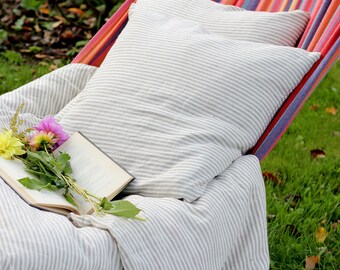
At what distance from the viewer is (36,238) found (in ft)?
5.09

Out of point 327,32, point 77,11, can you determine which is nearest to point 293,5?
point 327,32

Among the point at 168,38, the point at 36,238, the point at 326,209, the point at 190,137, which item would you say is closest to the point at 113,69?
the point at 168,38

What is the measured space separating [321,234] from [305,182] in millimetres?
381

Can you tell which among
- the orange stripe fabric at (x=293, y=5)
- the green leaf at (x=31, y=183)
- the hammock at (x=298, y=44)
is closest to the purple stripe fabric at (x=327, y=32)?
the hammock at (x=298, y=44)

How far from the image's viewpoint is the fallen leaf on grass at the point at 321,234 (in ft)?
8.39

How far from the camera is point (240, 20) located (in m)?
2.32

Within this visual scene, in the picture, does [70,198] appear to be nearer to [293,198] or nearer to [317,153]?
[293,198]

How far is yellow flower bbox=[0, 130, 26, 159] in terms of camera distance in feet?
6.36

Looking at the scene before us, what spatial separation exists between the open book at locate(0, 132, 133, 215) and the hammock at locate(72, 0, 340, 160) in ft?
1.44

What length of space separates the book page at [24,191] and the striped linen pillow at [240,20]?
77 centimetres

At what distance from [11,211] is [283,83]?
0.89 meters

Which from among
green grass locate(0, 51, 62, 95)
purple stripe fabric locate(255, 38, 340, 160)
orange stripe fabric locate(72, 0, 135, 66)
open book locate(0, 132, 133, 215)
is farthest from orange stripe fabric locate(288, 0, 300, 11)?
green grass locate(0, 51, 62, 95)

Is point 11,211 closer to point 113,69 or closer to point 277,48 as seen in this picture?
point 113,69

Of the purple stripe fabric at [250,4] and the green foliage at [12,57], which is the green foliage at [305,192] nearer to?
the purple stripe fabric at [250,4]
